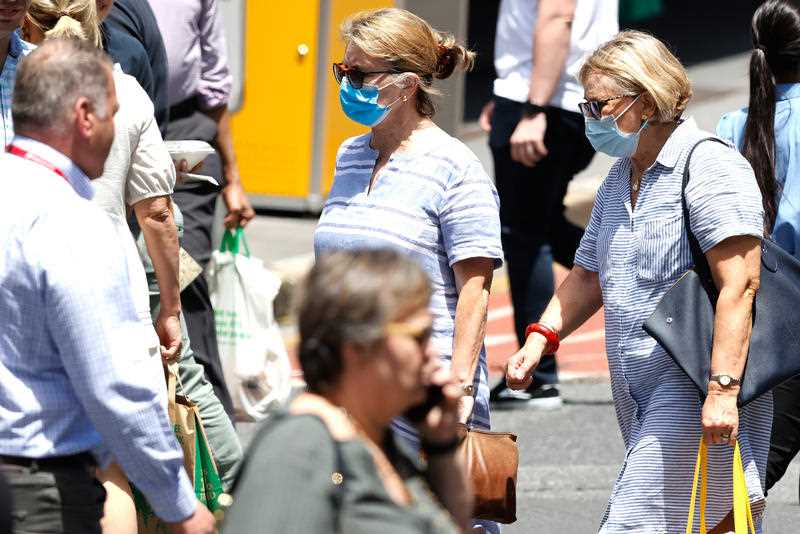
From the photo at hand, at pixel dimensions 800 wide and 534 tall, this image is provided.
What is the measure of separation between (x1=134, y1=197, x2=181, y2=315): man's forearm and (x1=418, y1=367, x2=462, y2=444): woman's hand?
5.94 ft

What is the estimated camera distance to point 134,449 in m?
3.14

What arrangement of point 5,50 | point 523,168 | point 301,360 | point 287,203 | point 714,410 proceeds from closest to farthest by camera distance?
1. point 301,360
2. point 714,410
3. point 5,50
4. point 523,168
5. point 287,203

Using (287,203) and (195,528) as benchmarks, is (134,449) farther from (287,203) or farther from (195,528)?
(287,203)

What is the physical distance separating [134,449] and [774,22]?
8.75 feet

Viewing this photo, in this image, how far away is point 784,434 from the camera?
4.95 m

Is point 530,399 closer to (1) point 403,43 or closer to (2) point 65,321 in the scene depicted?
(1) point 403,43

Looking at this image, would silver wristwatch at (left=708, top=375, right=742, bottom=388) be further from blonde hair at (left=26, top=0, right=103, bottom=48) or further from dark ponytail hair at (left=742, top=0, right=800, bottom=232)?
blonde hair at (left=26, top=0, right=103, bottom=48)

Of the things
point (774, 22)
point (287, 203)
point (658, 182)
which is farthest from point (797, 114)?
point (287, 203)

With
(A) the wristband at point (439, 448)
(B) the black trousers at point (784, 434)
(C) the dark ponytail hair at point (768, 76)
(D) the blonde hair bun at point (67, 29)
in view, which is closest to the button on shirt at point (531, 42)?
(C) the dark ponytail hair at point (768, 76)

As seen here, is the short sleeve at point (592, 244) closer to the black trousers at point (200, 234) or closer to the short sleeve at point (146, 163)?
the short sleeve at point (146, 163)

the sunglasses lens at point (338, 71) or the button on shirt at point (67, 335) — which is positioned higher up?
the sunglasses lens at point (338, 71)

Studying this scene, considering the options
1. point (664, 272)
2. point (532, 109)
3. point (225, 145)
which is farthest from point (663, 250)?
point (532, 109)

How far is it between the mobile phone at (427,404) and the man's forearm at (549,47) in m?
3.97

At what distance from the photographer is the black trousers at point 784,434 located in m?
4.95
